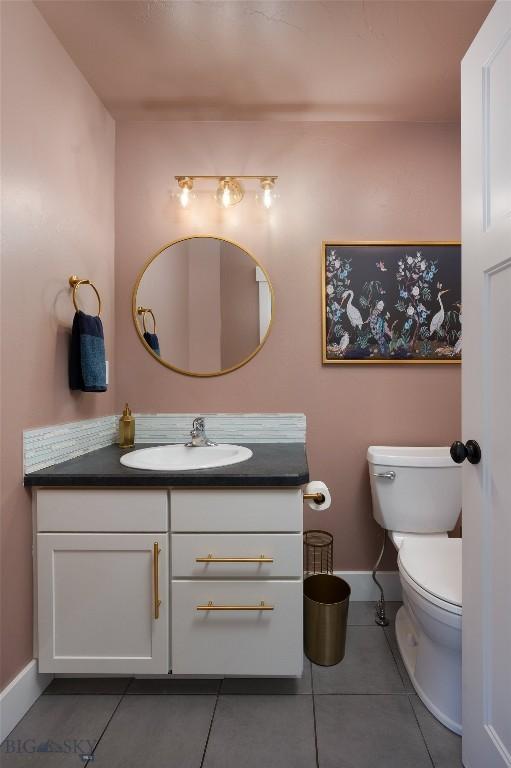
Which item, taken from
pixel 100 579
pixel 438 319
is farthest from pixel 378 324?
pixel 100 579

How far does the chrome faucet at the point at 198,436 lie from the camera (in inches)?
Result: 69.1

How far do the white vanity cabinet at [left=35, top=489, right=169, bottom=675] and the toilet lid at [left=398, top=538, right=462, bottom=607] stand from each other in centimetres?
83

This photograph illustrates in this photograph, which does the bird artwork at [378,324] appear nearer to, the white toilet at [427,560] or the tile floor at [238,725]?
the white toilet at [427,560]

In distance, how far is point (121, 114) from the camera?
1.87 m

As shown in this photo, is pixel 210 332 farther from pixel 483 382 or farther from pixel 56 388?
pixel 483 382

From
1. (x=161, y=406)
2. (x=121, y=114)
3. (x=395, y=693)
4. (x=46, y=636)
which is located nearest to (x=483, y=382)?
(x=395, y=693)

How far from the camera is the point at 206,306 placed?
6.15 feet

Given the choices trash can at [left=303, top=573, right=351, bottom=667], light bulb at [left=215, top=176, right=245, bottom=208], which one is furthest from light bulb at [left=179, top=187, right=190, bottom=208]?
trash can at [left=303, top=573, right=351, bottom=667]

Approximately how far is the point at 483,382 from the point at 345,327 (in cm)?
96

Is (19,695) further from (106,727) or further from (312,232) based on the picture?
(312,232)

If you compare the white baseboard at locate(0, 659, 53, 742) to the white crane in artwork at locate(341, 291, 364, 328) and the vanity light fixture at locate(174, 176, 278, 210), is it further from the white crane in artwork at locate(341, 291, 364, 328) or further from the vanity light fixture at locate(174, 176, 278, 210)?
the vanity light fixture at locate(174, 176, 278, 210)

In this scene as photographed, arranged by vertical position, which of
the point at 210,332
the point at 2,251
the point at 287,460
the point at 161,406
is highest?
the point at 2,251

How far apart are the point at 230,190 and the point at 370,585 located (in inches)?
80.1

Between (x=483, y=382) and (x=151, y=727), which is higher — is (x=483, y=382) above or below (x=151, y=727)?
above
